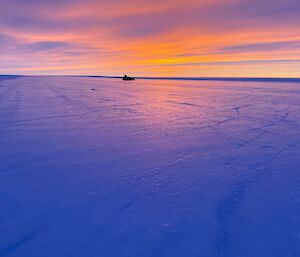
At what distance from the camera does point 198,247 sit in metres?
2.00

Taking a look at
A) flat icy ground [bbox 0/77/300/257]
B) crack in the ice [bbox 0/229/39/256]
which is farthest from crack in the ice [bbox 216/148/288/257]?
crack in the ice [bbox 0/229/39/256]

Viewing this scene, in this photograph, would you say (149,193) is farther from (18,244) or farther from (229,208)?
(18,244)

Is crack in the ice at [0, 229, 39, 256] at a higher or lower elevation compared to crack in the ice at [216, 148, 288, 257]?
lower

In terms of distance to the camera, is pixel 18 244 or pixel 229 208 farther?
pixel 229 208

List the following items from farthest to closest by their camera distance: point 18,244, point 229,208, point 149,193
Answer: point 149,193, point 229,208, point 18,244

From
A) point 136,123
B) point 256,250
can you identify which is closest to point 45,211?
point 256,250

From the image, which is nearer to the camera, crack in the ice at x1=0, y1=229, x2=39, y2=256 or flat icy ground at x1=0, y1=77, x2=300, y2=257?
crack in the ice at x1=0, y1=229, x2=39, y2=256

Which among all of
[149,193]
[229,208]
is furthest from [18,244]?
[229,208]

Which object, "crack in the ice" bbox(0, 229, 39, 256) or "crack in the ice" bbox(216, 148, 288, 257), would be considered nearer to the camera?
"crack in the ice" bbox(0, 229, 39, 256)

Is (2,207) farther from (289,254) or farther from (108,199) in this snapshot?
(289,254)

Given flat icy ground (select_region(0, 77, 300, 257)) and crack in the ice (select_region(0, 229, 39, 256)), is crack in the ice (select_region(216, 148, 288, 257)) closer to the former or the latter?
flat icy ground (select_region(0, 77, 300, 257))

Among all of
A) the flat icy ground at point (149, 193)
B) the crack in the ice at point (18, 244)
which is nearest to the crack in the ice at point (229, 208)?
the flat icy ground at point (149, 193)

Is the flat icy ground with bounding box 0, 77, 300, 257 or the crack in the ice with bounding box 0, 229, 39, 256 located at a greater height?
the flat icy ground with bounding box 0, 77, 300, 257

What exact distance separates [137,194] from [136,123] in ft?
12.2
